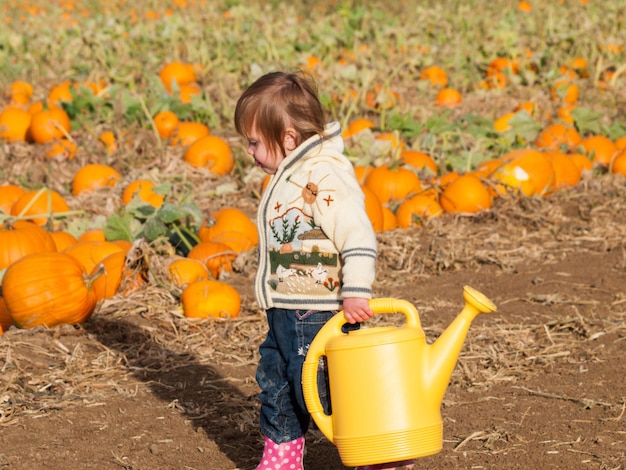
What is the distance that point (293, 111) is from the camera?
9.94ft

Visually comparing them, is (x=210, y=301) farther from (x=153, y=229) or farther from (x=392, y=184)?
(x=392, y=184)

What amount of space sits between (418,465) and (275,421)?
2.03ft

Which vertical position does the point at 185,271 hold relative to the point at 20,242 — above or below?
below

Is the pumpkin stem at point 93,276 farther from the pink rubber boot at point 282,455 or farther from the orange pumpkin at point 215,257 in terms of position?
the pink rubber boot at point 282,455

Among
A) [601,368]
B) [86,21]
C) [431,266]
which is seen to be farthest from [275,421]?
[86,21]

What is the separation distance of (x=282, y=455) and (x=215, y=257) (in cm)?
260

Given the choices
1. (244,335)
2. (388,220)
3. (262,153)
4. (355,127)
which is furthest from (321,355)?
(355,127)

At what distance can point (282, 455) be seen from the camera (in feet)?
10.4

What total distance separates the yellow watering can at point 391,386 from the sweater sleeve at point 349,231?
0.14m

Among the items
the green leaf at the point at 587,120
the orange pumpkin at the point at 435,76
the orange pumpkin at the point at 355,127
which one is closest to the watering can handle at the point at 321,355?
the orange pumpkin at the point at 355,127

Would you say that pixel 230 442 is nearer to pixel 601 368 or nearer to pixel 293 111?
pixel 293 111

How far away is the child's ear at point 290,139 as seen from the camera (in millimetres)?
3059

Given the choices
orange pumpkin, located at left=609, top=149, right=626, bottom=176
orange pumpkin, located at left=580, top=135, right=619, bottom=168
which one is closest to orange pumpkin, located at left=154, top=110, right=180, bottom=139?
orange pumpkin, located at left=580, top=135, right=619, bottom=168

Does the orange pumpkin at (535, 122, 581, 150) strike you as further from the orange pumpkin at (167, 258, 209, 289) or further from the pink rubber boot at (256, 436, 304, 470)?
the pink rubber boot at (256, 436, 304, 470)
